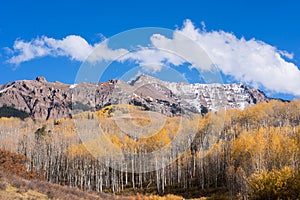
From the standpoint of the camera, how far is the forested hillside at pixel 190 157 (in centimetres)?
4500

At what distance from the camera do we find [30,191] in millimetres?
17797

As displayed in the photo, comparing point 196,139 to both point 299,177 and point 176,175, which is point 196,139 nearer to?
point 176,175

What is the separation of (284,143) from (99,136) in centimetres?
3479

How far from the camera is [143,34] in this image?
21.0 metres

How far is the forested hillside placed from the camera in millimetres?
45000

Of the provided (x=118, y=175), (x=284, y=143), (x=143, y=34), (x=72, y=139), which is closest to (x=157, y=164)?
(x=118, y=175)

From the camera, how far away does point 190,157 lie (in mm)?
Result: 74812

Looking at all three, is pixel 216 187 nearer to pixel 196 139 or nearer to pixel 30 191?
pixel 196 139

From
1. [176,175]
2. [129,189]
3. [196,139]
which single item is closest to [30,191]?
[129,189]

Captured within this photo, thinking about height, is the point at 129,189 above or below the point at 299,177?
below

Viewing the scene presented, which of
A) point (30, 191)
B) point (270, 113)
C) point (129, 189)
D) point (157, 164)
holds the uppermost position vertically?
point (270, 113)

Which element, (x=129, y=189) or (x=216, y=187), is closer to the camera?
(x=216, y=187)

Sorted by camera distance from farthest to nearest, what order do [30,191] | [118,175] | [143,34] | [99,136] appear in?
[118,175] → [99,136] → [143,34] → [30,191]


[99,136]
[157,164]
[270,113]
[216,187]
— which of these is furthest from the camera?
[270,113]
